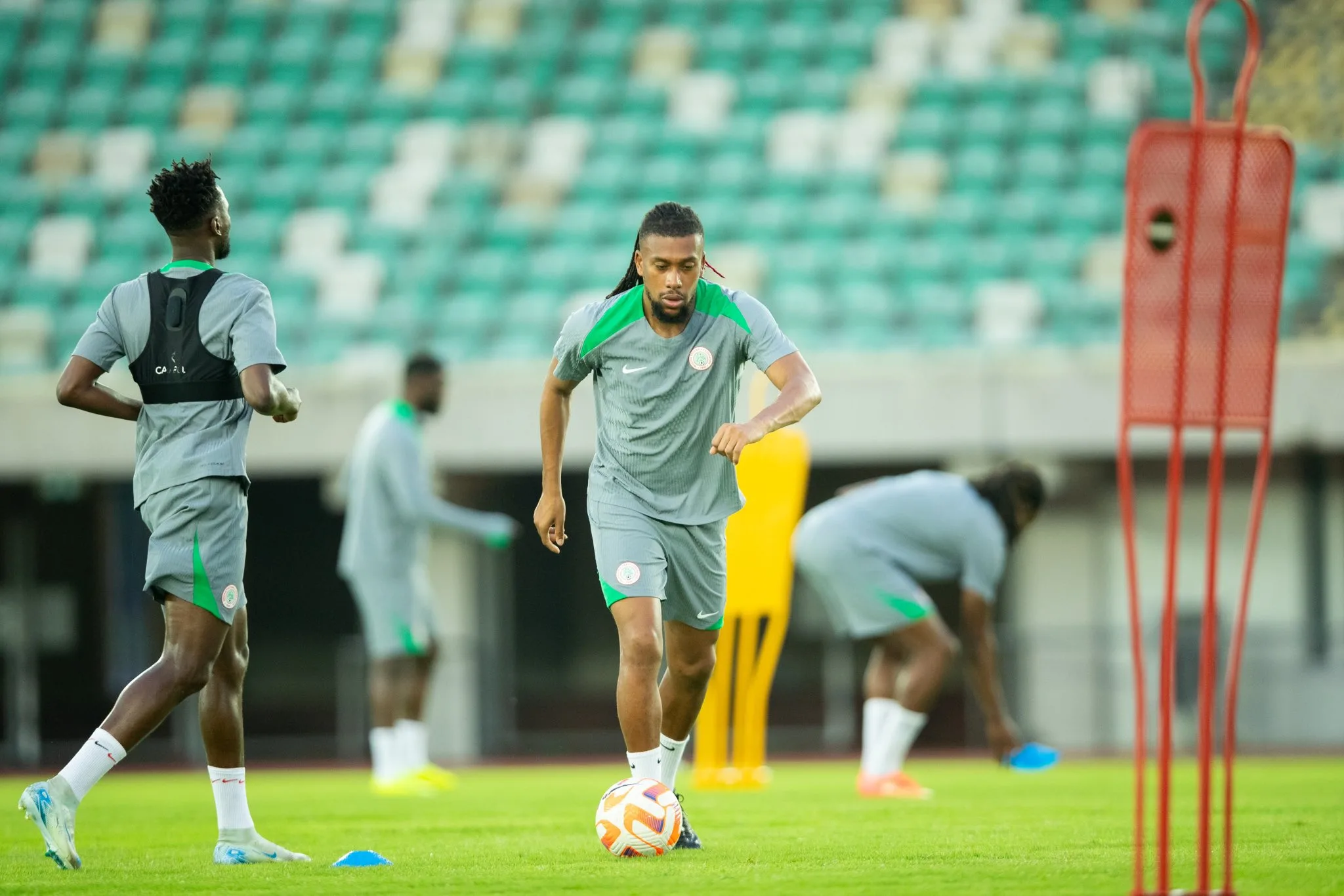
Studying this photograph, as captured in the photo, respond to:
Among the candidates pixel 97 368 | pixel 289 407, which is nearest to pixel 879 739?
pixel 289 407

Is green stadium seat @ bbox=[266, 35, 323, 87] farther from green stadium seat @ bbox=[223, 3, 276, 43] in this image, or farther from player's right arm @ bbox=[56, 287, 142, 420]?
player's right arm @ bbox=[56, 287, 142, 420]

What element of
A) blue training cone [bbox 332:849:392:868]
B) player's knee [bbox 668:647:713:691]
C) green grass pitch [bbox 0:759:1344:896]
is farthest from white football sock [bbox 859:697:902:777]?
blue training cone [bbox 332:849:392:868]

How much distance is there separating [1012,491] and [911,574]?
0.81 m

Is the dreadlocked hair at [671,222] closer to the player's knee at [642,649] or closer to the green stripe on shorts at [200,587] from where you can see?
the player's knee at [642,649]

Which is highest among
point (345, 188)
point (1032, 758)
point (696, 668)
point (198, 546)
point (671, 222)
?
point (345, 188)

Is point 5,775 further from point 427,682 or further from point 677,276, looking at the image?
point 677,276

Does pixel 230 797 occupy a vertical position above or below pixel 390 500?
below

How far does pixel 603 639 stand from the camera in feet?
57.2

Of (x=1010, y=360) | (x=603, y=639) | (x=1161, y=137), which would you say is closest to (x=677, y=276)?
(x=1161, y=137)

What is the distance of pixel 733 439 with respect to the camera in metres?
5.40

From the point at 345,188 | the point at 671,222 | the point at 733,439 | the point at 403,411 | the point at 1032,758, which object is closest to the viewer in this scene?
the point at 733,439

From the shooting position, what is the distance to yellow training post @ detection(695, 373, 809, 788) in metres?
10.4

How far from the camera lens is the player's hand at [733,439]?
5.39 metres

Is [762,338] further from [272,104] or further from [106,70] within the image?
[106,70]
